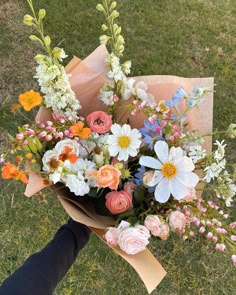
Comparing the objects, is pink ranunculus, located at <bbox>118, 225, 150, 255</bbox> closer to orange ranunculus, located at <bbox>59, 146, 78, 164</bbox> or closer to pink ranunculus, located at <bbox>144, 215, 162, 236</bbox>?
pink ranunculus, located at <bbox>144, 215, 162, 236</bbox>

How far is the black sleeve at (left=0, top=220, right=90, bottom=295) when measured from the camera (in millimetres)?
1338

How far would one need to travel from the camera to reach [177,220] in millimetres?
1086

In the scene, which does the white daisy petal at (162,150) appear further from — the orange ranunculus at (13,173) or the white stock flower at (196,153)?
the orange ranunculus at (13,173)

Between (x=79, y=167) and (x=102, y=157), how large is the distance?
0.06 meters

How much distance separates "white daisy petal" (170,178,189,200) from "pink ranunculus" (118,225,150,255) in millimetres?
131

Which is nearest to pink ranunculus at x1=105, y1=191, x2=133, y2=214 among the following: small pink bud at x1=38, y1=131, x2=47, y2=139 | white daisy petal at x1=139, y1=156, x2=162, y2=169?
white daisy petal at x1=139, y1=156, x2=162, y2=169

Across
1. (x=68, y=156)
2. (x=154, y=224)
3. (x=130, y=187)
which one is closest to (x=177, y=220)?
(x=154, y=224)

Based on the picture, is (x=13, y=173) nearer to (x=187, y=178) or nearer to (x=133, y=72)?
(x=187, y=178)

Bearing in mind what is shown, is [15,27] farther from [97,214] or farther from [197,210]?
[197,210]

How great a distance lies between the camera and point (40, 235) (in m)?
2.25

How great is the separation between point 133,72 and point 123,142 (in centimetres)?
154

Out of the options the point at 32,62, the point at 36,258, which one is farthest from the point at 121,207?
the point at 32,62

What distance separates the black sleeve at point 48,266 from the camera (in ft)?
4.39

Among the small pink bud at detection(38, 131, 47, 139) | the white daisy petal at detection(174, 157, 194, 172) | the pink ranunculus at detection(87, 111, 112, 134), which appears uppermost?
the small pink bud at detection(38, 131, 47, 139)
